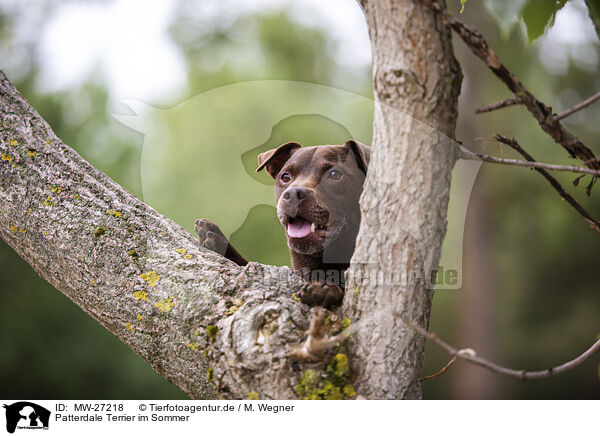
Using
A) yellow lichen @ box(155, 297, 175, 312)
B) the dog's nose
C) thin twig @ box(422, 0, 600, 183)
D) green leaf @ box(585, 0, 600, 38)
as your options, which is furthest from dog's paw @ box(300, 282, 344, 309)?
green leaf @ box(585, 0, 600, 38)

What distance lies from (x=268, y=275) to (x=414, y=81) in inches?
30.9

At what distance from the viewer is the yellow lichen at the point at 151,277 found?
69.5 inches

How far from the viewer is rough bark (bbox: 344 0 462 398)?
4.51 ft

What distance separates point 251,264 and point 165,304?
0.30 metres

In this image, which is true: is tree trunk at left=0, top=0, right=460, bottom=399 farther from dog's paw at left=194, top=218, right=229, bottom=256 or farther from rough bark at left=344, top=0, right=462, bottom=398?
dog's paw at left=194, top=218, right=229, bottom=256

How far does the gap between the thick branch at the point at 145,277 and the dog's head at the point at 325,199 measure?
49 centimetres

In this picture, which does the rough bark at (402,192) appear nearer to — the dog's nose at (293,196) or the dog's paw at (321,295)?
the dog's paw at (321,295)

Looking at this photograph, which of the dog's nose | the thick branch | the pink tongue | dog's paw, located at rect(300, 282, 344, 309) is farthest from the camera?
the pink tongue

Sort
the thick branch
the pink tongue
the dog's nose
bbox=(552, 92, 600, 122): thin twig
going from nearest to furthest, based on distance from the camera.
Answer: bbox=(552, 92, 600, 122): thin twig, the thick branch, the dog's nose, the pink tongue

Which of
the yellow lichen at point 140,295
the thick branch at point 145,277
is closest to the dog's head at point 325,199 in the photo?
the thick branch at point 145,277
